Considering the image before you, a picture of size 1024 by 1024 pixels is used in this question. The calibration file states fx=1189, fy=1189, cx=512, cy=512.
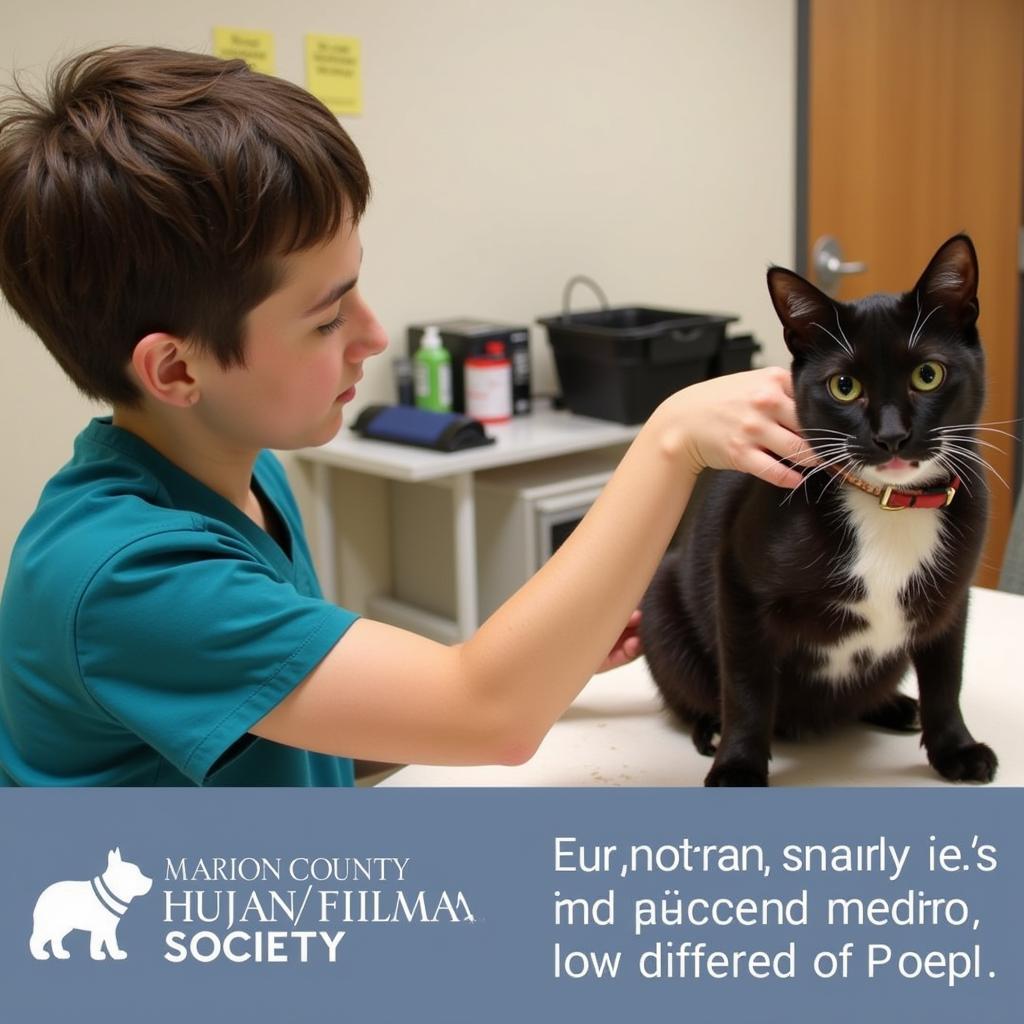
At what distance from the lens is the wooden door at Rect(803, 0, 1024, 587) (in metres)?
3.09

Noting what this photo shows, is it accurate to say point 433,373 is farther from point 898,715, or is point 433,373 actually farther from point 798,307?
point 798,307

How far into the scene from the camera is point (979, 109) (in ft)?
10.9

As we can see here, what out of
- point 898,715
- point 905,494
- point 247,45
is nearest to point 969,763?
point 898,715

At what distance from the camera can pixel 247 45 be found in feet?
7.20

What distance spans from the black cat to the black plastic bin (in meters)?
1.33

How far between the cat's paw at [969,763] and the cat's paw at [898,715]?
0.31 ft

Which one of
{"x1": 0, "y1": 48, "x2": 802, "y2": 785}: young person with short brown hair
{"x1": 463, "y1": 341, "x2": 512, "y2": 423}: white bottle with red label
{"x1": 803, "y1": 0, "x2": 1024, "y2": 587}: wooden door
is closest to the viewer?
{"x1": 0, "y1": 48, "x2": 802, "y2": 785}: young person with short brown hair

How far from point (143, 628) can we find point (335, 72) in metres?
1.82
